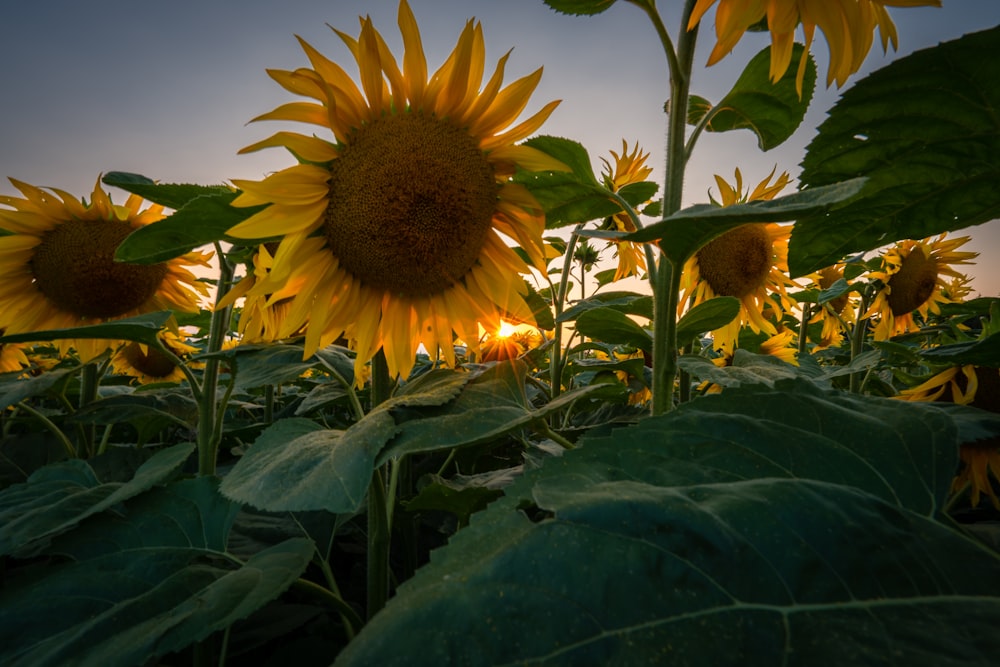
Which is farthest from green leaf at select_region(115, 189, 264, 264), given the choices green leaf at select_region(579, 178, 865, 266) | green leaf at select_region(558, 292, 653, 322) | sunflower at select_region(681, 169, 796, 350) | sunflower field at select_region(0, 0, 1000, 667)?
sunflower at select_region(681, 169, 796, 350)

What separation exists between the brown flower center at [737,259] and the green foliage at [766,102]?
654 mm

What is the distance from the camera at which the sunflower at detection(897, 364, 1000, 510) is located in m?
1.26

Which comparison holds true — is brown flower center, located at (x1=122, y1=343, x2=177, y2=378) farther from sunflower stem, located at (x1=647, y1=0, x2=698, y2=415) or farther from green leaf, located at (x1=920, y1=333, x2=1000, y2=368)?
green leaf, located at (x1=920, y1=333, x2=1000, y2=368)

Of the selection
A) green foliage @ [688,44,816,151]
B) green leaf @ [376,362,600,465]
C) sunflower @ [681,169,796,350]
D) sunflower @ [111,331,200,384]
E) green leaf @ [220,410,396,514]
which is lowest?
sunflower @ [111,331,200,384]

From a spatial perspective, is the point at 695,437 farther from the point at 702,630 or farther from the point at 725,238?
the point at 725,238

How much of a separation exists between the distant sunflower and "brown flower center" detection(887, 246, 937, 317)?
10.0ft

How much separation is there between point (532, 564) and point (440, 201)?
949 mm

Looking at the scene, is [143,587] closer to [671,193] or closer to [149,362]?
[671,193]

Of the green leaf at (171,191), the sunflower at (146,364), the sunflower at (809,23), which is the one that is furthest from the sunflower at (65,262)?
the sunflower at (809,23)

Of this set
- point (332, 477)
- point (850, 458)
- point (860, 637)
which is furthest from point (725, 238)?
point (860, 637)

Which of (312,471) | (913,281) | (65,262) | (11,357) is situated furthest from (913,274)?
(11,357)

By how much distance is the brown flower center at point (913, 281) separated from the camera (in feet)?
10.9

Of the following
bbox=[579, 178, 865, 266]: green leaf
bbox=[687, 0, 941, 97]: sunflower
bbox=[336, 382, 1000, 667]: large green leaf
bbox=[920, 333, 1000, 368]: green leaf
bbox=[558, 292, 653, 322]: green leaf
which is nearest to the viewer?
bbox=[336, 382, 1000, 667]: large green leaf

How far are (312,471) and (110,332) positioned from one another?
2.58ft
